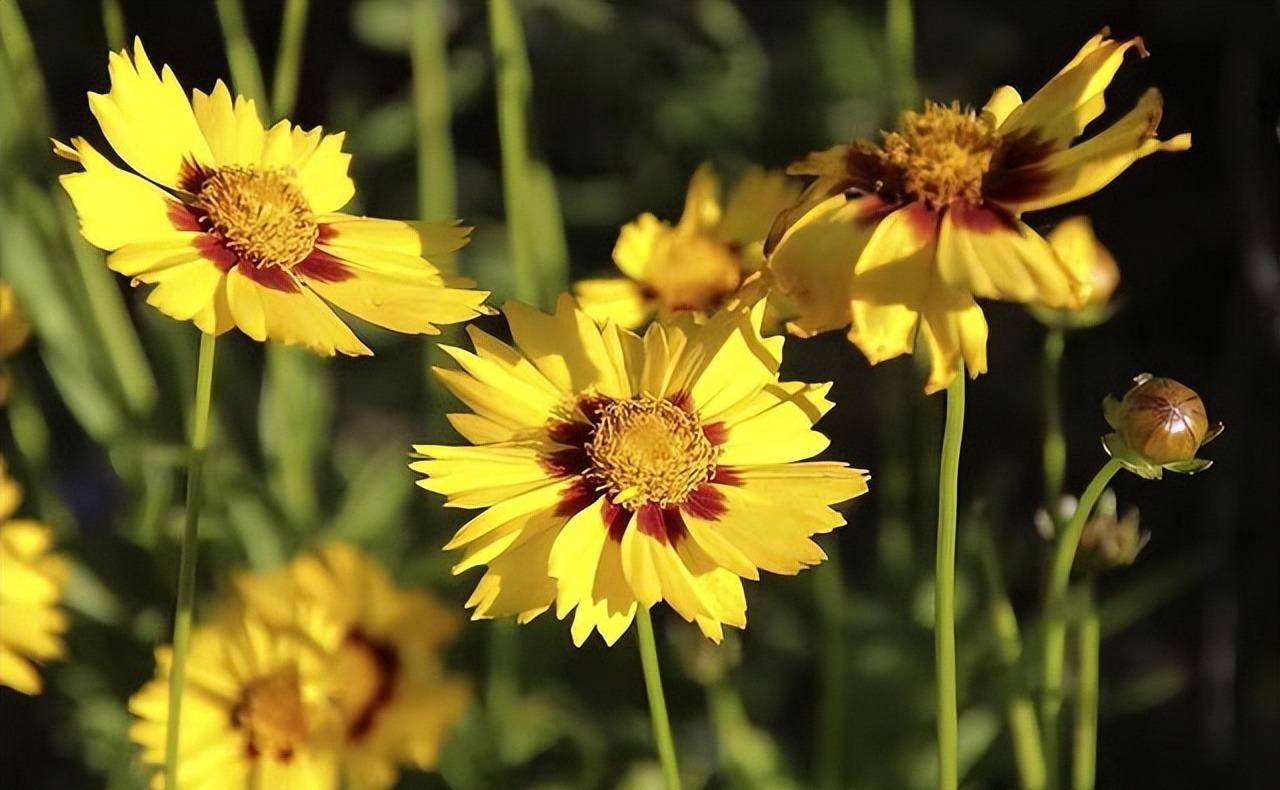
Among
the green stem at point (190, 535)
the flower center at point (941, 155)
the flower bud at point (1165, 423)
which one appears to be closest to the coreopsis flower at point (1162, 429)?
the flower bud at point (1165, 423)

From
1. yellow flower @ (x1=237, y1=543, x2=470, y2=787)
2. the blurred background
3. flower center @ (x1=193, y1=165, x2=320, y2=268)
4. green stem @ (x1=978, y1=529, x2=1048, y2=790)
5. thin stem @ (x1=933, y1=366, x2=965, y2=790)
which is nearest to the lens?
thin stem @ (x1=933, y1=366, x2=965, y2=790)

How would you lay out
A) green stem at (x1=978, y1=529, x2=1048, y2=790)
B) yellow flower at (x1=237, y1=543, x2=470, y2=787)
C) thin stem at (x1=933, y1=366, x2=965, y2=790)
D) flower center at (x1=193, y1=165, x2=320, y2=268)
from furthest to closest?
yellow flower at (x1=237, y1=543, x2=470, y2=787)
green stem at (x1=978, y1=529, x2=1048, y2=790)
flower center at (x1=193, y1=165, x2=320, y2=268)
thin stem at (x1=933, y1=366, x2=965, y2=790)

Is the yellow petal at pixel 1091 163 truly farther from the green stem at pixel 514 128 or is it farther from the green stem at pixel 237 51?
the green stem at pixel 237 51

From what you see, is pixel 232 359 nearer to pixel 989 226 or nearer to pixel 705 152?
pixel 705 152

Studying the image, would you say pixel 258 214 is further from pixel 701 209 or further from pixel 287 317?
pixel 701 209

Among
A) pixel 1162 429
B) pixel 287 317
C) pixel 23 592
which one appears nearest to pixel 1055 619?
pixel 1162 429

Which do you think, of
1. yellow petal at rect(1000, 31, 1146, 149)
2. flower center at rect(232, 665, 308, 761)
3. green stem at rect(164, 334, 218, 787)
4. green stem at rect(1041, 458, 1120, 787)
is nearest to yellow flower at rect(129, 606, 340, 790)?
flower center at rect(232, 665, 308, 761)

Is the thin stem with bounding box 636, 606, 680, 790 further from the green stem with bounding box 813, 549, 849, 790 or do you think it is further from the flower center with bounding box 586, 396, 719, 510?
the green stem with bounding box 813, 549, 849, 790
